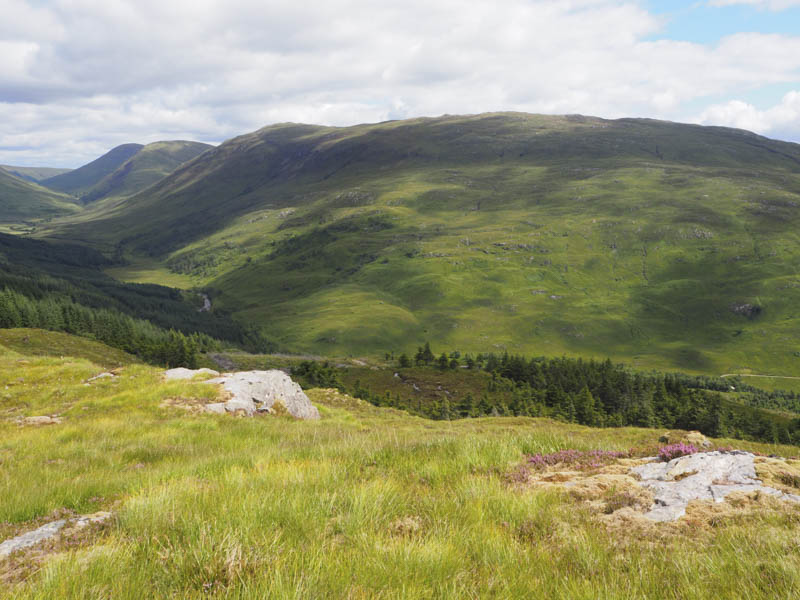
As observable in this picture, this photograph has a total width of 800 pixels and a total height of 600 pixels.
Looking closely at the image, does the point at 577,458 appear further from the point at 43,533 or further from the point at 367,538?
the point at 43,533

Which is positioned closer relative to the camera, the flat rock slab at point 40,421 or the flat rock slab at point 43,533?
the flat rock slab at point 43,533

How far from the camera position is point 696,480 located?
16.8ft

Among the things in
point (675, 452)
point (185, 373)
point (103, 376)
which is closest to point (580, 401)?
point (185, 373)

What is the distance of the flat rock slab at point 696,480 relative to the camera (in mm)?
4608

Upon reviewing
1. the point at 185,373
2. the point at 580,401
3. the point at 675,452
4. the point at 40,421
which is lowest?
the point at 580,401

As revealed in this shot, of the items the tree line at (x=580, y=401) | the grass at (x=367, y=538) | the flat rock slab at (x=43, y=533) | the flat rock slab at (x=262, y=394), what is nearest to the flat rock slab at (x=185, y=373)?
the flat rock slab at (x=262, y=394)

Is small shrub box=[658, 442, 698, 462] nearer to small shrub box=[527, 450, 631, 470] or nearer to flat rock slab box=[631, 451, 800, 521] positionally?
flat rock slab box=[631, 451, 800, 521]

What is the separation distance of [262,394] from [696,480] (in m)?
18.9

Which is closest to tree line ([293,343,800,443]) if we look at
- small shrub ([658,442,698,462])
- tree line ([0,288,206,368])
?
tree line ([0,288,206,368])

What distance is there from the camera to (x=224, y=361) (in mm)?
128250

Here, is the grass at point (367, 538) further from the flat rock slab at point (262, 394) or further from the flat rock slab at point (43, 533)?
the flat rock slab at point (262, 394)

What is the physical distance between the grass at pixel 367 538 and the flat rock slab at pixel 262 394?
11708 millimetres

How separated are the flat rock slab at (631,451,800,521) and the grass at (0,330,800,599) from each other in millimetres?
625

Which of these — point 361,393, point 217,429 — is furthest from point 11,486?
point 361,393
